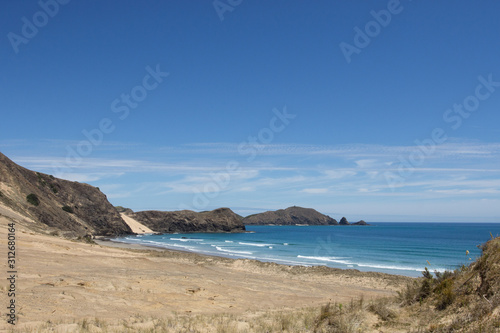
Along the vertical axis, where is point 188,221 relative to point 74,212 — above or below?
below

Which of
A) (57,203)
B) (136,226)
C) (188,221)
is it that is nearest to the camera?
(57,203)

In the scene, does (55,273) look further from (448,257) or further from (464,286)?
(448,257)

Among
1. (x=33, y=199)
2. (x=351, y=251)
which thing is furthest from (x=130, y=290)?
(x=351, y=251)

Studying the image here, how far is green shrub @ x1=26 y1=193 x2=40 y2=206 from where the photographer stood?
154 feet

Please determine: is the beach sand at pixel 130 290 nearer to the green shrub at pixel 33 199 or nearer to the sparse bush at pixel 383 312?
the sparse bush at pixel 383 312

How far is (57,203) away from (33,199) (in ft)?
55.7

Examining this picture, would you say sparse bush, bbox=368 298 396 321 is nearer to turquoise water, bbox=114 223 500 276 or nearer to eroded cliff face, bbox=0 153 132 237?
turquoise water, bbox=114 223 500 276

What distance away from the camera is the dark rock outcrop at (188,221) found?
114m

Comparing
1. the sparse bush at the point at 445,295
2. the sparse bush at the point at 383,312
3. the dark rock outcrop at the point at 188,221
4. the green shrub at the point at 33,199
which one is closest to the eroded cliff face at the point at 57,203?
the green shrub at the point at 33,199

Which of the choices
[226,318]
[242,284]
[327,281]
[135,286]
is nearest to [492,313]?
[226,318]

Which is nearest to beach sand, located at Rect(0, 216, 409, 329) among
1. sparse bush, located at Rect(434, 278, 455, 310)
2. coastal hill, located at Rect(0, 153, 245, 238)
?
sparse bush, located at Rect(434, 278, 455, 310)

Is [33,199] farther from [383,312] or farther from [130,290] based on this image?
[383,312]

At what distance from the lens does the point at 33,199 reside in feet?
157

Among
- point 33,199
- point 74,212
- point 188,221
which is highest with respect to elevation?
point 33,199
